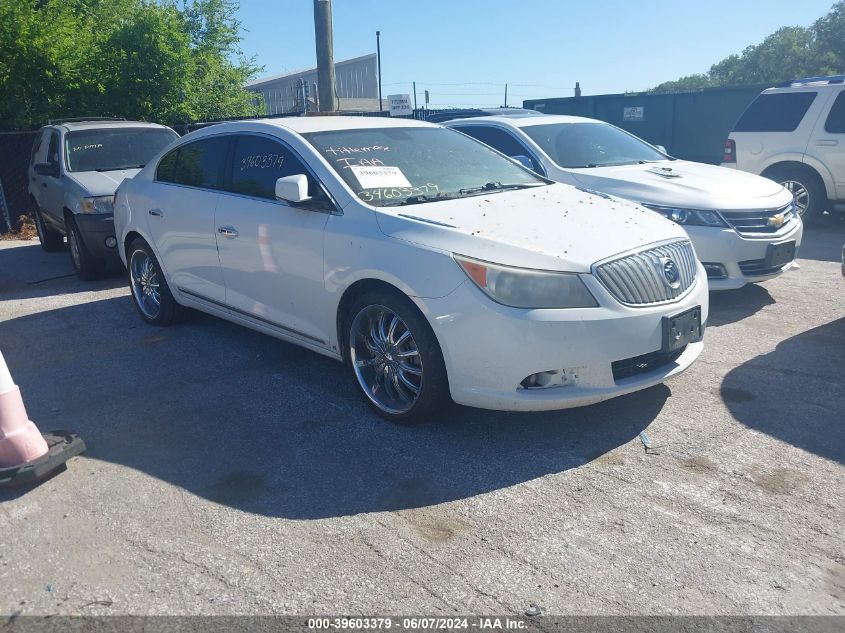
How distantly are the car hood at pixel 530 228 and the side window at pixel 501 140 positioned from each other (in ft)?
9.27

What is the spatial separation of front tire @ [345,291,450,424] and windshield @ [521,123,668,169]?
3.84 metres

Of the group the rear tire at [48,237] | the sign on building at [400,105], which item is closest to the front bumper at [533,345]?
the rear tire at [48,237]

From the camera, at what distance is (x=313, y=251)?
463 cm

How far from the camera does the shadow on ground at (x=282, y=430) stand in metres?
3.72

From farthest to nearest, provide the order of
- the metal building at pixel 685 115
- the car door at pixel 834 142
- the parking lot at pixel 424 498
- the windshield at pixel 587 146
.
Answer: the metal building at pixel 685 115
the car door at pixel 834 142
the windshield at pixel 587 146
the parking lot at pixel 424 498

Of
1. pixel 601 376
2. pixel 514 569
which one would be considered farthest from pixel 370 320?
pixel 514 569

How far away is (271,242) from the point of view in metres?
4.95

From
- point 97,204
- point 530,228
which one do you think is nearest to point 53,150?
point 97,204

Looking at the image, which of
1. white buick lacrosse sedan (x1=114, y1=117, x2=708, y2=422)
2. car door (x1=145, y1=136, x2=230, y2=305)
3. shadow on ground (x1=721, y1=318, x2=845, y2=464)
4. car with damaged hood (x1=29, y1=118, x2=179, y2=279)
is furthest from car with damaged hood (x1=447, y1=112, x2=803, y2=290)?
car with damaged hood (x1=29, y1=118, x2=179, y2=279)

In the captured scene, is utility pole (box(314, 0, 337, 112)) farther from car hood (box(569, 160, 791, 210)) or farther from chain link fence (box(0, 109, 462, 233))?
car hood (box(569, 160, 791, 210))

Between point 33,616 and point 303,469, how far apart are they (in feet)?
4.59

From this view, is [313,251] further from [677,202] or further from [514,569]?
[677,202]

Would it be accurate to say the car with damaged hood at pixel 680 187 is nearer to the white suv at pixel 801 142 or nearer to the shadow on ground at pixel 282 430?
the shadow on ground at pixel 282 430

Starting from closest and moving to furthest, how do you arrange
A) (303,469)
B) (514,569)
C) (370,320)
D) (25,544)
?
(514,569), (25,544), (303,469), (370,320)
